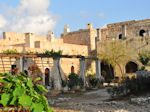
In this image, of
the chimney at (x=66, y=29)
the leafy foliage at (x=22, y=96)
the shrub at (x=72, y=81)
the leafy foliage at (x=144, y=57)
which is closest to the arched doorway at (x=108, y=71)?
the leafy foliage at (x=144, y=57)

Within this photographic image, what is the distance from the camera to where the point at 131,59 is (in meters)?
25.5

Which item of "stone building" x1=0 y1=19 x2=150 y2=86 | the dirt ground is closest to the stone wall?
"stone building" x1=0 y1=19 x2=150 y2=86

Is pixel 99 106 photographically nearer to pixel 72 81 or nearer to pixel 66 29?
pixel 72 81

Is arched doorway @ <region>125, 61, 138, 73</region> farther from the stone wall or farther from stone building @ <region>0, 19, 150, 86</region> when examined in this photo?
the stone wall

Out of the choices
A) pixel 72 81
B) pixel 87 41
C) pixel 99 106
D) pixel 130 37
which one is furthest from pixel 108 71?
pixel 99 106

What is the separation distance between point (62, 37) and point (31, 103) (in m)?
32.0

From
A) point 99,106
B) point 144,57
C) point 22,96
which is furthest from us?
point 144,57

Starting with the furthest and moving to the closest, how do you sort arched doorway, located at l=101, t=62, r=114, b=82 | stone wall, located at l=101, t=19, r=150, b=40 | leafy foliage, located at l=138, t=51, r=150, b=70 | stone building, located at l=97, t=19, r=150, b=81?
1. arched doorway, located at l=101, t=62, r=114, b=82
2. stone wall, located at l=101, t=19, r=150, b=40
3. stone building, located at l=97, t=19, r=150, b=81
4. leafy foliage, located at l=138, t=51, r=150, b=70

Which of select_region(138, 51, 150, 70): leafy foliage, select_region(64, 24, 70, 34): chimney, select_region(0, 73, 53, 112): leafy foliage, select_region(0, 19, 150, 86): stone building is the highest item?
select_region(64, 24, 70, 34): chimney

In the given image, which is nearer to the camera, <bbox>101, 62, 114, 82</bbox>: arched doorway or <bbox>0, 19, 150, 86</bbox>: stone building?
<bbox>0, 19, 150, 86</bbox>: stone building

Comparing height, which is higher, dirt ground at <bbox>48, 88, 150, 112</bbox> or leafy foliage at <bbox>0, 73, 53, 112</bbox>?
leafy foliage at <bbox>0, 73, 53, 112</bbox>

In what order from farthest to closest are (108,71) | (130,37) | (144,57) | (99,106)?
(108,71)
(130,37)
(144,57)
(99,106)

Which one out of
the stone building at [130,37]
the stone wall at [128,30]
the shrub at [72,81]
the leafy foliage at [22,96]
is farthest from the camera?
the stone wall at [128,30]

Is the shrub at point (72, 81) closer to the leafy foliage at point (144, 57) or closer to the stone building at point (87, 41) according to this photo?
the stone building at point (87, 41)
